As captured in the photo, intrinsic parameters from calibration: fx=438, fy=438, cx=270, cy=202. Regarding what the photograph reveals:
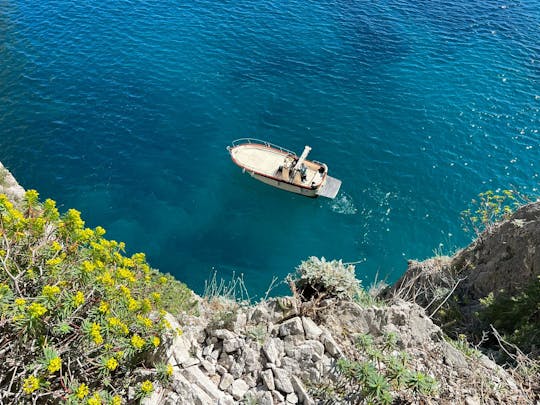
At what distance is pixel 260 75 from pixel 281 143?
8.42 meters

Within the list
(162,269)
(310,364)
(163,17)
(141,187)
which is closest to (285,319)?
(310,364)

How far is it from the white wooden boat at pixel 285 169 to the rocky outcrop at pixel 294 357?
17387 mm

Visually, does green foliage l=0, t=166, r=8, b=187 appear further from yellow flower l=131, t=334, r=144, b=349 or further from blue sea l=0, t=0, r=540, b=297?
yellow flower l=131, t=334, r=144, b=349

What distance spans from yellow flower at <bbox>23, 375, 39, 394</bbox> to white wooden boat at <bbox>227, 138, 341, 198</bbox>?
850 inches

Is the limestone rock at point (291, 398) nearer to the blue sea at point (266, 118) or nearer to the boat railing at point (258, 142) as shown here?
the blue sea at point (266, 118)

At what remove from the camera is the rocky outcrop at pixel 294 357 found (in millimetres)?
7941

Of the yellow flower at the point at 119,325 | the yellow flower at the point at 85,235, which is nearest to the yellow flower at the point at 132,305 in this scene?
the yellow flower at the point at 119,325

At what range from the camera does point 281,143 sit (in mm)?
30656

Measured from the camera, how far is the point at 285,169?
27.8 meters

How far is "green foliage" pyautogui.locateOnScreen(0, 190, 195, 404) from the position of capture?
262 inches

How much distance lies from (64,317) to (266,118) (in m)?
27.0

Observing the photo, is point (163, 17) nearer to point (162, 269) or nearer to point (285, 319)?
point (162, 269)

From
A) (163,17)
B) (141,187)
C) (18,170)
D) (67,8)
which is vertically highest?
(163,17)

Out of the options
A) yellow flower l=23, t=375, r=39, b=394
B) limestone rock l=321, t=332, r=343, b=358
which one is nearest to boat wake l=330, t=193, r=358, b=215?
limestone rock l=321, t=332, r=343, b=358
